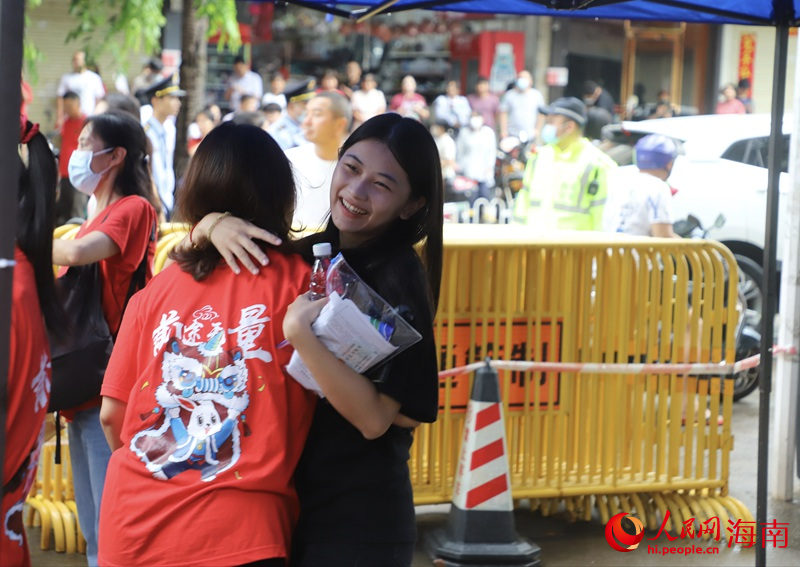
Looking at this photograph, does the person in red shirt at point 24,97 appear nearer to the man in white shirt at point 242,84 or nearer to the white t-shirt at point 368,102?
the man in white shirt at point 242,84

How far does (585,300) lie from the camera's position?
5453 millimetres

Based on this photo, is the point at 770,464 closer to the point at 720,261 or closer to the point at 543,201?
the point at 720,261

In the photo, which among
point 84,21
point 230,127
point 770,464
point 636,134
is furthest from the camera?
point 636,134

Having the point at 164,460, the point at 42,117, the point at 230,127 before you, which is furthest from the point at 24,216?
the point at 42,117

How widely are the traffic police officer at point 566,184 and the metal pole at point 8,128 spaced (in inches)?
266

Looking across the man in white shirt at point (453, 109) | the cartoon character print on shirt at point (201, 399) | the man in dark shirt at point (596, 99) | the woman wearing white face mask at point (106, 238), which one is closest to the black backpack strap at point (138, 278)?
the woman wearing white face mask at point (106, 238)

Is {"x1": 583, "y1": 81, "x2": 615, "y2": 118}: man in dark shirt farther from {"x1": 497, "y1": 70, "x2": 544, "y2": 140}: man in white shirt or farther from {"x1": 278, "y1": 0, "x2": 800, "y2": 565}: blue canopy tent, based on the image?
{"x1": 278, "y1": 0, "x2": 800, "y2": 565}: blue canopy tent

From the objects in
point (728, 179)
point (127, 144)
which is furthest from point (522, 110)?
point (127, 144)

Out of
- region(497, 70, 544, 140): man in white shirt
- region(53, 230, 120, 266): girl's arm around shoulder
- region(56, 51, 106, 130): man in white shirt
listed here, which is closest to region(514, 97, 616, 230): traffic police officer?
region(53, 230, 120, 266): girl's arm around shoulder

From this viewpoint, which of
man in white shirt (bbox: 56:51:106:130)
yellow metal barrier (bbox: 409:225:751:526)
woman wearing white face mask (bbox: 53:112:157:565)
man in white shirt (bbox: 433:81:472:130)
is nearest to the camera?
woman wearing white face mask (bbox: 53:112:157:565)

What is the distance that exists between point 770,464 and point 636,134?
7.22 m

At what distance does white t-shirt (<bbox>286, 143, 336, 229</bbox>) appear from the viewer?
576 centimetres

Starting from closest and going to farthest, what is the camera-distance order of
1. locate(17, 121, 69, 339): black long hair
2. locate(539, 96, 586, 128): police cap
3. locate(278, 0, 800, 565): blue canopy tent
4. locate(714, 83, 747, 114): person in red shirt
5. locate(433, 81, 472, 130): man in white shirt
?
1. locate(17, 121, 69, 339): black long hair
2. locate(278, 0, 800, 565): blue canopy tent
3. locate(539, 96, 586, 128): police cap
4. locate(433, 81, 472, 130): man in white shirt
5. locate(714, 83, 747, 114): person in red shirt

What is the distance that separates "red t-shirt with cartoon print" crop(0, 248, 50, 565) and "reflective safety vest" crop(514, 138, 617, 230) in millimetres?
5866
